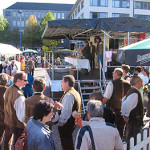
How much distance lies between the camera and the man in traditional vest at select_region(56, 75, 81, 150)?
357 cm

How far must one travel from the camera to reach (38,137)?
2.17 m

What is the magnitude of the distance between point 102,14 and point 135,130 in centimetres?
3761

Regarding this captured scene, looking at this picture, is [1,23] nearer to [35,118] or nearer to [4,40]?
[4,40]

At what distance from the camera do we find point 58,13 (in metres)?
77.8

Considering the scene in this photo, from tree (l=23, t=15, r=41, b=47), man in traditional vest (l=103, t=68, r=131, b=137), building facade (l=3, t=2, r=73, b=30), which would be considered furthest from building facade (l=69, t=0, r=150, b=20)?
building facade (l=3, t=2, r=73, b=30)

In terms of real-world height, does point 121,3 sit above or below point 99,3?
above

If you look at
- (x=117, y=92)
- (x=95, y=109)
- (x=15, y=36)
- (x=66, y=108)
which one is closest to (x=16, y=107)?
(x=66, y=108)

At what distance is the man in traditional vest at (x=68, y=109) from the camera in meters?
3.57

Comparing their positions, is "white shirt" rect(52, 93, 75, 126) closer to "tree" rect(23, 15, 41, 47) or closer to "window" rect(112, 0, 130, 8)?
"window" rect(112, 0, 130, 8)

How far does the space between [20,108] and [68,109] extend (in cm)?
83

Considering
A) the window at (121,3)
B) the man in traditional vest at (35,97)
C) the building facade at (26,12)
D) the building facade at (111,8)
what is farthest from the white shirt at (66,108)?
the building facade at (26,12)

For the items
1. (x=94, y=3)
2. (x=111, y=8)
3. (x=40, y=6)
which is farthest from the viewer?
(x=40, y=6)

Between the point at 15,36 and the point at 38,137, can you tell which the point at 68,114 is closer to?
the point at 38,137

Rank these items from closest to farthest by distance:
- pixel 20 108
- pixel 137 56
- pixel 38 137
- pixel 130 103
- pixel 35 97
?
pixel 38 137 → pixel 137 56 → pixel 35 97 → pixel 20 108 → pixel 130 103
